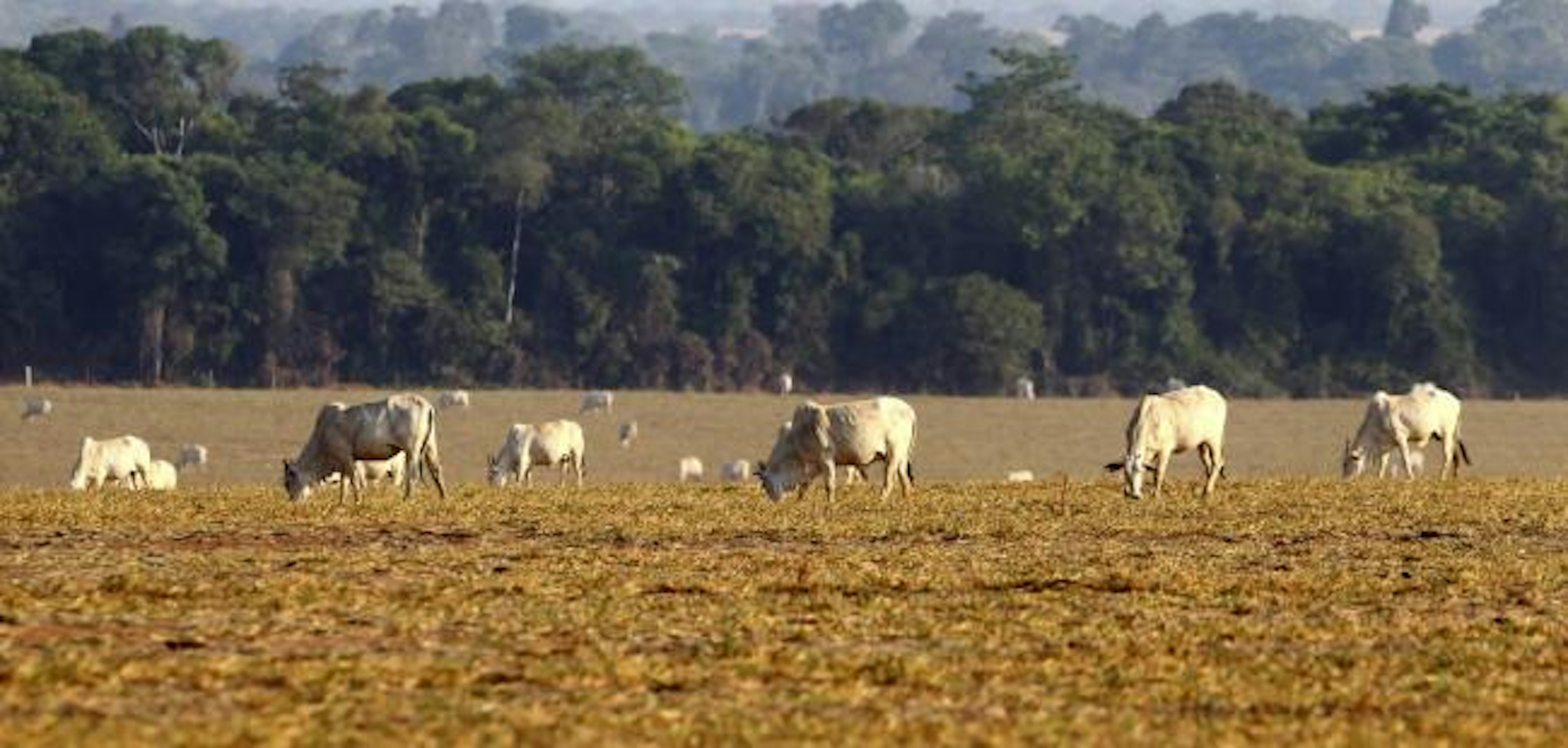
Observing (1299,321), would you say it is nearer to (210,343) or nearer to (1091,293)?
(1091,293)

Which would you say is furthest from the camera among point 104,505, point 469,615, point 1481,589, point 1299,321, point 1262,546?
point 1299,321

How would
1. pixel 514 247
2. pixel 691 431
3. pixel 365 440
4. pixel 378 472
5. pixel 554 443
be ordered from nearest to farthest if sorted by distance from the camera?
pixel 365 440, pixel 378 472, pixel 554 443, pixel 691 431, pixel 514 247

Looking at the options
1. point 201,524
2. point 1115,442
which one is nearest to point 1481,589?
point 201,524

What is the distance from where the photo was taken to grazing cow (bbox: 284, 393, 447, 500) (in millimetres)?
35250

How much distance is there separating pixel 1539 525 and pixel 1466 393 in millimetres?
53205

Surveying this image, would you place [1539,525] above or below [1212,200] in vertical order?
below

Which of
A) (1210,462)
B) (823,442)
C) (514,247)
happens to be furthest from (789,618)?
(514,247)

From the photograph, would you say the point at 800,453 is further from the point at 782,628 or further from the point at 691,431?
the point at 691,431

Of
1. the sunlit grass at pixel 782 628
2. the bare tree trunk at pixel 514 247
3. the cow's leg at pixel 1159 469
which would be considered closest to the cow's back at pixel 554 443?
the cow's leg at pixel 1159 469

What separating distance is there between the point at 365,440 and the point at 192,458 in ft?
81.4

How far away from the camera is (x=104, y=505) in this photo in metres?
32.7

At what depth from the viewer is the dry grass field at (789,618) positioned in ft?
55.5

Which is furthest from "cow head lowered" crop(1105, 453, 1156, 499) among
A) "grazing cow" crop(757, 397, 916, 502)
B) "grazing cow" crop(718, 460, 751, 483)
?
"grazing cow" crop(718, 460, 751, 483)

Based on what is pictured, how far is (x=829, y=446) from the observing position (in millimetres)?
34469
